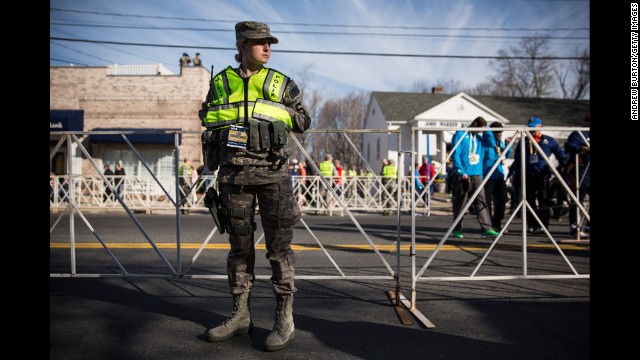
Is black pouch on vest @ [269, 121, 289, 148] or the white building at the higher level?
the white building

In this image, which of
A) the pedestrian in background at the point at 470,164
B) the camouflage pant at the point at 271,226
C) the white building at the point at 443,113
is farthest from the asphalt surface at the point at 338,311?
the white building at the point at 443,113

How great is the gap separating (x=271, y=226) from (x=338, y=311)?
110cm

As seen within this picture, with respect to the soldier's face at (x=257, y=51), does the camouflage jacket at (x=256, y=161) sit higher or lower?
lower

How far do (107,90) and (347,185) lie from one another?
57.8 ft

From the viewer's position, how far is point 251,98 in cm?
298

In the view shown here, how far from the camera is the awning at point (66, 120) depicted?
2297 centimetres

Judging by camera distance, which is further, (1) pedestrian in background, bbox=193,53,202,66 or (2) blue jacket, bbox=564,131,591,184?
(1) pedestrian in background, bbox=193,53,202,66

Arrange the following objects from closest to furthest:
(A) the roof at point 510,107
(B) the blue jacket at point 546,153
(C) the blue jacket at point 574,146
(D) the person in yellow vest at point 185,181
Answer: (C) the blue jacket at point 574,146, (B) the blue jacket at point 546,153, (D) the person in yellow vest at point 185,181, (A) the roof at point 510,107

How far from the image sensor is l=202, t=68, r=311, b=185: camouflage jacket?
297 cm

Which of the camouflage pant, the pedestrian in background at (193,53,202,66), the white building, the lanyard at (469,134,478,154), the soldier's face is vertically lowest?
the camouflage pant

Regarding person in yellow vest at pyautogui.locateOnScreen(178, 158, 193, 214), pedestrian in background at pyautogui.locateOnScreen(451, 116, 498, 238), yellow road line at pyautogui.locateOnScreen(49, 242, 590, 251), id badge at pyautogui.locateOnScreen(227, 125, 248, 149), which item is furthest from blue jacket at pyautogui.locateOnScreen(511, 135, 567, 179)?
person in yellow vest at pyautogui.locateOnScreen(178, 158, 193, 214)

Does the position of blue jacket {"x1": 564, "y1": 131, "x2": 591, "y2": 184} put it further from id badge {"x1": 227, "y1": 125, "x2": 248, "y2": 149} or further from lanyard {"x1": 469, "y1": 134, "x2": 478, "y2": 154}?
id badge {"x1": 227, "y1": 125, "x2": 248, "y2": 149}

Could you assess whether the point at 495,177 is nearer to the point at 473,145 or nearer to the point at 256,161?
the point at 473,145

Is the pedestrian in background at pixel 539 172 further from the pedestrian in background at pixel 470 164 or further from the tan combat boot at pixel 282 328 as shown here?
the tan combat boot at pixel 282 328
